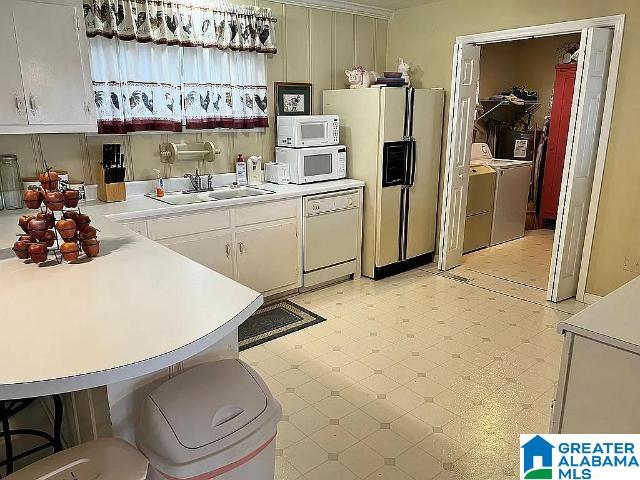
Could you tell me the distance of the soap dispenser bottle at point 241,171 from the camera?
405cm

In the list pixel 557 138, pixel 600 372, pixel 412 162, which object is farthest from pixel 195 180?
pixel 557 138

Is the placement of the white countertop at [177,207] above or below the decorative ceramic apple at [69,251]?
below

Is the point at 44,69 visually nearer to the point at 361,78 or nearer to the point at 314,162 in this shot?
the point at 314,162

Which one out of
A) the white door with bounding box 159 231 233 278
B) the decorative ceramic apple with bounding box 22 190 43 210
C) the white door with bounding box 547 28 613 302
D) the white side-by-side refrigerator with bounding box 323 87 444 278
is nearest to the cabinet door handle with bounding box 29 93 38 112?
the white door with bounding box 159 231 233 278

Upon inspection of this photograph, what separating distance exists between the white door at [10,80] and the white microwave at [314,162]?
6.36 feet

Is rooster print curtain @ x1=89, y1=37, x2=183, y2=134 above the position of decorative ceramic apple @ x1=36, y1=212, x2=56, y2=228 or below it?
above

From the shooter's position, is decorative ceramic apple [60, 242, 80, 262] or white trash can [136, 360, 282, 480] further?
decorative ceramic apple [60, 242, 80, 262]

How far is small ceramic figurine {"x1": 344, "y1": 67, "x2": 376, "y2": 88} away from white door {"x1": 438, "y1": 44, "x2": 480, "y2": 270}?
755 mm

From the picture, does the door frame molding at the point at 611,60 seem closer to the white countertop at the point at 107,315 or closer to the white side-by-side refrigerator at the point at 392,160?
the white side-by-side refrigerator at the point at 392,160

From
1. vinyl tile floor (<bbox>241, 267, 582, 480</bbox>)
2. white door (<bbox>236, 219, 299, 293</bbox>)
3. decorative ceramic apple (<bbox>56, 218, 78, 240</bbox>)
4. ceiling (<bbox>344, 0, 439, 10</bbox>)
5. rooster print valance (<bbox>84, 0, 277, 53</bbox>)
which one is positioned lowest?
vinyl tile floor (<bbox>241, 267, 582, 480</bbox>)

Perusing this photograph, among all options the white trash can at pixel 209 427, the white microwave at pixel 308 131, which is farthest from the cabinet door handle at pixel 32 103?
the white trash can at pixel 209 427

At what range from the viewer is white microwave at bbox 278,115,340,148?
13.3 ft

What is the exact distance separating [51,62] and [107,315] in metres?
2.15

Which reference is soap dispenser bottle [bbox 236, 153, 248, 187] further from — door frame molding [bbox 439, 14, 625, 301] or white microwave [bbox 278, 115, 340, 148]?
door frame molding [bbox 439, 14, 625, 301]
